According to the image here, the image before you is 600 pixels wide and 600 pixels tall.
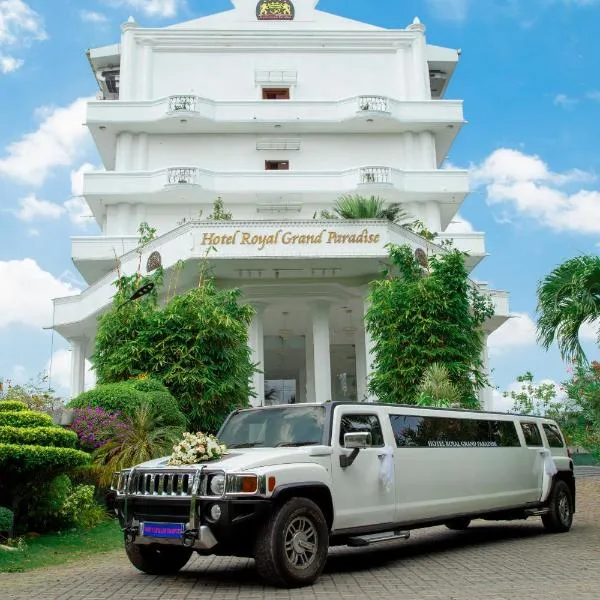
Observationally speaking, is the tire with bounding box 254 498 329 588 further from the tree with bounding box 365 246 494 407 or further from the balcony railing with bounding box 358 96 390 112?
the balcony railing with bounding box 358 96 390 112

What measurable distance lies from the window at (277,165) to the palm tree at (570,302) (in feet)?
79.2

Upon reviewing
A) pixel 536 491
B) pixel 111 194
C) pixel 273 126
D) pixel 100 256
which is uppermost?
pixel 273 126

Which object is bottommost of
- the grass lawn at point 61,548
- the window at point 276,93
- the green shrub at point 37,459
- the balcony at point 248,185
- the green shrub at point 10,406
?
the grass lawn at point 61,548

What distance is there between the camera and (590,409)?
10789 millimetres

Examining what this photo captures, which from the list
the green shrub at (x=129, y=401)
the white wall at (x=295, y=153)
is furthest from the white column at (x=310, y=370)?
the green shrub at (x=129, y=401)

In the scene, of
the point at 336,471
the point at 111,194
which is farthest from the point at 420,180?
the point at 336,471

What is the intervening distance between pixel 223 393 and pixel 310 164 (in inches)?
784

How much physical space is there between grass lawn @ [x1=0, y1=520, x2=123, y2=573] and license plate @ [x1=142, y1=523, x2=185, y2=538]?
7.57ft

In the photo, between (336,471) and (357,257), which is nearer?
(336,471)

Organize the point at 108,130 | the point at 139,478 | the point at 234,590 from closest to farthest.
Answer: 1. the point at 234,590
2. the point at 139,478
3. the point at 108,130

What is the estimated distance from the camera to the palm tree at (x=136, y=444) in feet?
41.6

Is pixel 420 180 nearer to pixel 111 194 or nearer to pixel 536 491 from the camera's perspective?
pixel 111 194

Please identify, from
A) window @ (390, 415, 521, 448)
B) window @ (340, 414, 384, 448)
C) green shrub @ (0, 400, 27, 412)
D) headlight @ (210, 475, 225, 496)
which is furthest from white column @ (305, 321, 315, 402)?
headlight @ (210, 475, 225, 496)

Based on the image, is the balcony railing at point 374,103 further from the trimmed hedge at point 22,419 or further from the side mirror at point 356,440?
the side mirror at point 356,440
